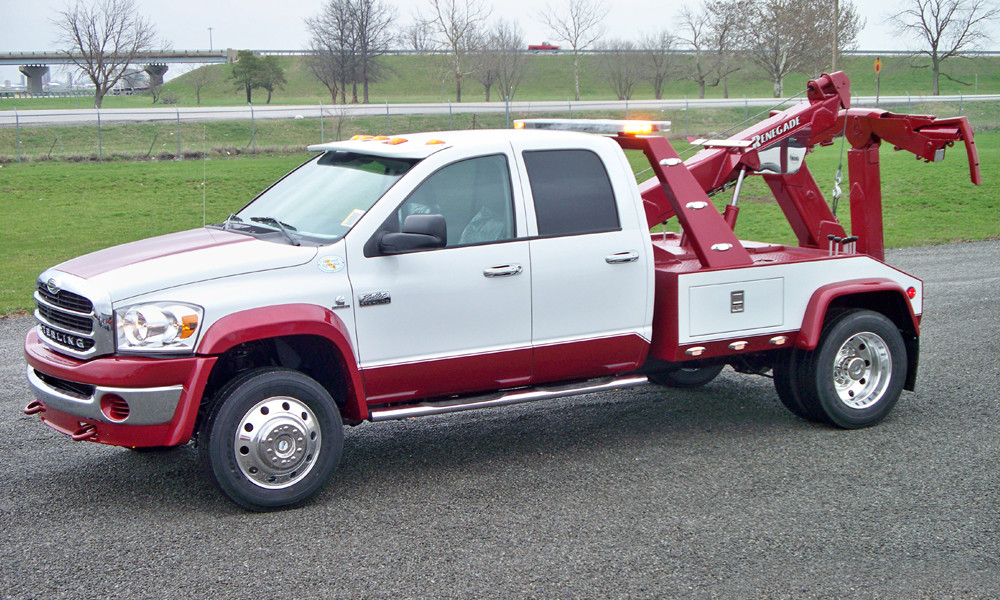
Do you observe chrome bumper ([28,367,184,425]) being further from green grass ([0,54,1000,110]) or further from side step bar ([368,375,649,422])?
green grass ([0,54,1000,110])

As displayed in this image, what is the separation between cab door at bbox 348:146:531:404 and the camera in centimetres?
536

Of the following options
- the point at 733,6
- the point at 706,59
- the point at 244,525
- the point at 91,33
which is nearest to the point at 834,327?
Answer: the point at 244,525

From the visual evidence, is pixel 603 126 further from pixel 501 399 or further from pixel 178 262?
pixel 178 262

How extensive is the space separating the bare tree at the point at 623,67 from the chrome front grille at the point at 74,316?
221 ft

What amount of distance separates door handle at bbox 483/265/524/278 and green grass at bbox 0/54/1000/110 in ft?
217

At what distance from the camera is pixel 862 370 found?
6.80 meters

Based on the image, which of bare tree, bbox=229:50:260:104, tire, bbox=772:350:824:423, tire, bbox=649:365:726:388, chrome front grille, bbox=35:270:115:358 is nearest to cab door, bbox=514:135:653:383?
tire, bbox=772:350:824:423

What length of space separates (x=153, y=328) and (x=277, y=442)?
2.92ft

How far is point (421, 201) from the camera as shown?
559 cm

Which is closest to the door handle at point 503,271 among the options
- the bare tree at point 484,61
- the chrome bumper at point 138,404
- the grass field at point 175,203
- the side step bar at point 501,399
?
the side step bar at point 501,399

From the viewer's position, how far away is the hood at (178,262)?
492 centimetres

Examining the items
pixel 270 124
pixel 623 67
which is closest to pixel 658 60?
pixel 623 67

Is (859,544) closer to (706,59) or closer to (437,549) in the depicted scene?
(437,549)

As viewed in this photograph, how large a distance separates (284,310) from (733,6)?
64800mm
